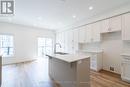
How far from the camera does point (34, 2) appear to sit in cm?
318

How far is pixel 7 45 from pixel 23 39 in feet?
3.38

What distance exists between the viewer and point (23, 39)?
6551mm

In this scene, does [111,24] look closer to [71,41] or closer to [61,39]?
[71,41]

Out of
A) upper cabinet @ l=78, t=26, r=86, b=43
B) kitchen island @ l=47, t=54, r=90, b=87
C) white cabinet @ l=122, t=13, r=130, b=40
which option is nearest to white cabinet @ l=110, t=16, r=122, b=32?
white cabinet @ l=122, t=13, r=130, b=40

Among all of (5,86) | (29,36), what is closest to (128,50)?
(5,86)

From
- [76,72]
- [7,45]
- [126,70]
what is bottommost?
[126,70]

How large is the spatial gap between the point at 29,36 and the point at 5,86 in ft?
14.8

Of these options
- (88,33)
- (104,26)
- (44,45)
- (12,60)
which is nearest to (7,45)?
(12,60)

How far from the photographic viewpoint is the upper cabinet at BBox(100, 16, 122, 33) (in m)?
3.57

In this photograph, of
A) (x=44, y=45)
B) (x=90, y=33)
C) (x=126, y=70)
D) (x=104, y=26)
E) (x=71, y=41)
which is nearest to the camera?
(x=126, y=70)

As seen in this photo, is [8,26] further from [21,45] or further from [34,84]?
[34,84]

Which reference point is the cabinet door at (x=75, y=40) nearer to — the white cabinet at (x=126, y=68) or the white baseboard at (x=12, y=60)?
the white cabinet at (x=126, y=68)

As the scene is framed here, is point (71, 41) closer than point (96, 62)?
No

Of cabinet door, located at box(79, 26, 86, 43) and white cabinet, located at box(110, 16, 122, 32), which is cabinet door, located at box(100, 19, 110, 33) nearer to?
white cabinet, located at box(110, 16, 122, 32)
